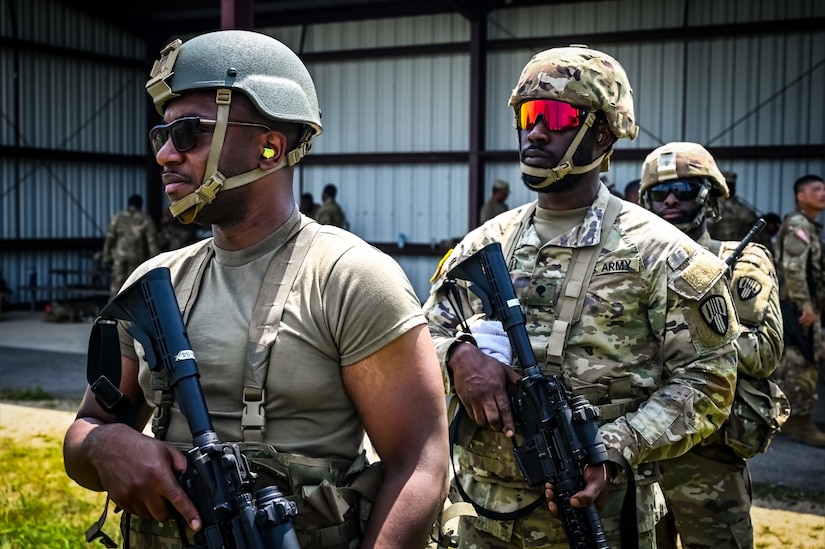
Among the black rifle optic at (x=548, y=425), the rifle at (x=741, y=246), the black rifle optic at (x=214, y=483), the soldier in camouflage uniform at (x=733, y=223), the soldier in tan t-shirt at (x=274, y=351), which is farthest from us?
the soldier in camouflage uniform at (x=733, y=223)

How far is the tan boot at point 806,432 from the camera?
319 inches

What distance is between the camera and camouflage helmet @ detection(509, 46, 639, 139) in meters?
3.13

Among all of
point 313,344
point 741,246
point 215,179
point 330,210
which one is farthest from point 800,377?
point 330,210

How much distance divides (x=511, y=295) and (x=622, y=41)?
1420 cm

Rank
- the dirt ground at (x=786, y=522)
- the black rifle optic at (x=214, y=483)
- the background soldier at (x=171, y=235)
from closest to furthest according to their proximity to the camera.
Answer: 1. the black rifle optic at (x=214, y=483)
2. the dirt ground at (x=786, y=522)
3. the background soldier at (x=171, y=235)

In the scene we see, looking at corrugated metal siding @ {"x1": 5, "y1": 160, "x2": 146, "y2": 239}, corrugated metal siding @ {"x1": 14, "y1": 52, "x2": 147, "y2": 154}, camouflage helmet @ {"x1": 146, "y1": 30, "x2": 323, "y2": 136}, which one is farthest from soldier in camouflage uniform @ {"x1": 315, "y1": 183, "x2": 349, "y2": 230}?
camouflage helmet @ {"x1": 146, "y1": 30, "x2": 323, "y2": 136}

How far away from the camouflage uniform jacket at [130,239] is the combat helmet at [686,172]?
41.2 feet

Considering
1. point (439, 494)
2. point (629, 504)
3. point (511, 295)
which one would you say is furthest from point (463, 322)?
point (439, 494)

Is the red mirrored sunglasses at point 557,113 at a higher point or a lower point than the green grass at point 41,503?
higher

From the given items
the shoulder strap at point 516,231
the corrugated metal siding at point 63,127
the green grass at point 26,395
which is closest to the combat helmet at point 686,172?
the shoulder strap at point 516,231

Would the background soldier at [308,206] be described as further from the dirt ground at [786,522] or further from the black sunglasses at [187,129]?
the black sunglasses at [187,129]

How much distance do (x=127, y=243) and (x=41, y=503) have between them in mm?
10146

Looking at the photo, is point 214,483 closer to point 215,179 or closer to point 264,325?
point 264,325

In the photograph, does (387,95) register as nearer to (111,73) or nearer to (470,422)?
(111,73)
